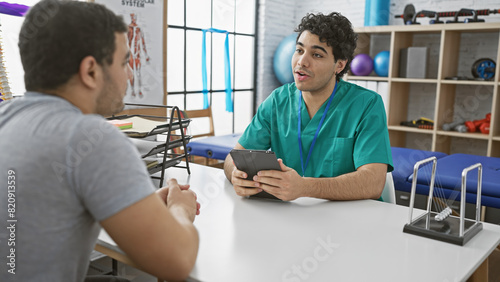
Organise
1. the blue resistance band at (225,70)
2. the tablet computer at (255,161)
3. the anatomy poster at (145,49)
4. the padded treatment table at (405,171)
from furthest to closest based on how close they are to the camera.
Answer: the blue resistance band at (225,70) → the anatomy poster at (145,49) → the padded treatment table at (405,171) → the tablet computer at (255,161)

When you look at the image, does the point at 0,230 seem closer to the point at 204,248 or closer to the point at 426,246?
the point at 204,248

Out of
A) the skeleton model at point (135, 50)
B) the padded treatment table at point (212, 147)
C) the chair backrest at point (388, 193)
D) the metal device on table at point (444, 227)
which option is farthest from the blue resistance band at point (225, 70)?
the metal device on table at point (444, 227)

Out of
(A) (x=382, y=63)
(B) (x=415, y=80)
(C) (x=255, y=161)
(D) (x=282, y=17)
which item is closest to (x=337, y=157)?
(C) (x=255, y=161)

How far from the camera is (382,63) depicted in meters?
4.73

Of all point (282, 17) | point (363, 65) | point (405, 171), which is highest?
point (282, 17)

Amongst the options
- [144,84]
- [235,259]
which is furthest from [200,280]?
[144,84]

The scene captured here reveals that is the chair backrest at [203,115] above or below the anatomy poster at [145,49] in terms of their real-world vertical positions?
below

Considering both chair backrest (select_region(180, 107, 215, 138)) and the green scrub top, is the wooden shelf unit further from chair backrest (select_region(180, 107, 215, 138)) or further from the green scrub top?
the green scrub top

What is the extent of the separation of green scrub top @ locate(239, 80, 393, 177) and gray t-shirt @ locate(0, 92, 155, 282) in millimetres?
1134

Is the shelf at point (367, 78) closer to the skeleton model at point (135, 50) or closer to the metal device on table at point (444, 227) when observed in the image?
the skeleton model at point (135, 50)

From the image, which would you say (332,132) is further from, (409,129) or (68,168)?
(409,129)

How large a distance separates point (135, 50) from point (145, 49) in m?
0.13

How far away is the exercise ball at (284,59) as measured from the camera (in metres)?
5.21

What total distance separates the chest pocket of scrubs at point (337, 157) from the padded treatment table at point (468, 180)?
3.83 ft
